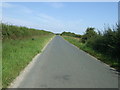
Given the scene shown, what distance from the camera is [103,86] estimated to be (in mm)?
6559

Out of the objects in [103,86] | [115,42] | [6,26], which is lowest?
[103,86]

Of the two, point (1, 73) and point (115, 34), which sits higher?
point (115, 34)

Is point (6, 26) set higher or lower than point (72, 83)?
higher

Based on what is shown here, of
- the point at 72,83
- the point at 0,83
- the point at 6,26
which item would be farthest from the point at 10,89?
the point at 6,26

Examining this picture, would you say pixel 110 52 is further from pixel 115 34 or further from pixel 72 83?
pixel 72 83

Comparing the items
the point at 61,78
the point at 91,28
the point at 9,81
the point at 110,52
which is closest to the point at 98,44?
the point at 110,52

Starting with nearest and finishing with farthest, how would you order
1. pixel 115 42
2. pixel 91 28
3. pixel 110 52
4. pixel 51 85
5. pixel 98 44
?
pixel 51 85, pixel 115 42, pixel 110 52, pixel 98 44, pixel 91 28

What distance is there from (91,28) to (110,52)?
23.6 meters

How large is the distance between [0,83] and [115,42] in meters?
10.9

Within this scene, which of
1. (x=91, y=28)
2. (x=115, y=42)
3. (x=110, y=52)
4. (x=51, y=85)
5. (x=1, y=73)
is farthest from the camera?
(x=91, y=28)

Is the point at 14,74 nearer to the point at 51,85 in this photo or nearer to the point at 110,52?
the point at 51,85

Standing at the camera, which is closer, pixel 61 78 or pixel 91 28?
pixel 61 78

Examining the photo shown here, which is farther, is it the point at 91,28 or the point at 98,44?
the point at 91,28

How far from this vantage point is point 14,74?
766 centimetres
